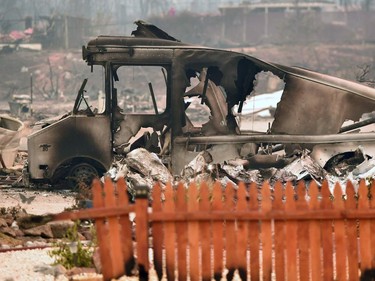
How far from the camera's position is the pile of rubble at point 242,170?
14.4m

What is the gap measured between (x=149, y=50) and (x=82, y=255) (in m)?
7.45

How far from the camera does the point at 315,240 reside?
25.2ft

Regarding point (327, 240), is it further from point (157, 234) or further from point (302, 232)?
point (157, 234)

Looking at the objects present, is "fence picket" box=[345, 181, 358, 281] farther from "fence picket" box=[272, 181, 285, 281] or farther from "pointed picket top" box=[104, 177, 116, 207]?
"pointed picket top" box=[104, 177, 116, 207]

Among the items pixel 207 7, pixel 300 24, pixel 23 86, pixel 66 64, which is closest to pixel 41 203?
pixel 23 86

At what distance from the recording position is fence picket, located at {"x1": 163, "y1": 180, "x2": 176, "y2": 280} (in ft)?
24.7

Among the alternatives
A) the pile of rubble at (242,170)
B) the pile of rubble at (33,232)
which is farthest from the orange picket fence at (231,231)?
the pile of rubble at (242,170)

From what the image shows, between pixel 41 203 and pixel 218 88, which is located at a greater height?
pixel 218 88

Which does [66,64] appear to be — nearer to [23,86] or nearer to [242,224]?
[23,86]

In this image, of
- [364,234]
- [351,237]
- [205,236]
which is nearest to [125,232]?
[205,236]

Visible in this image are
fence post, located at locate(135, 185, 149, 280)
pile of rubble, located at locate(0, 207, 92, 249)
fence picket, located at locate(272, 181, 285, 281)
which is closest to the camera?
fence post, located at locate(135, 185, 149, 280)

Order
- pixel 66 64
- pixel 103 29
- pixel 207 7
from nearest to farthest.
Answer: pixel 66 64 → pixel 103 29 → pixel 207 7

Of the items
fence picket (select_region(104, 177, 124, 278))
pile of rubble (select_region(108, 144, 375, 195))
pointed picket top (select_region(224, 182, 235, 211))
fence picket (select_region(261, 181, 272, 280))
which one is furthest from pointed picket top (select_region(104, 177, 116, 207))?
pile of rubble (select_region(108, 144, 375, 195))

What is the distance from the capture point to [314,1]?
100m
